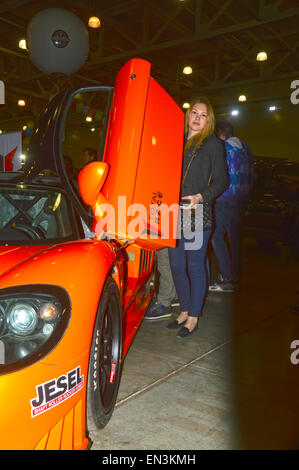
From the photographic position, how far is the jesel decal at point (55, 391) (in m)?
1.28

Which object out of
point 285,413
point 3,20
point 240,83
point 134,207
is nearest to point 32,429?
point 134,207

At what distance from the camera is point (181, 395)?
7.39 feet

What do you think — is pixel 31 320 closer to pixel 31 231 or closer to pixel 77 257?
pixel 77 257

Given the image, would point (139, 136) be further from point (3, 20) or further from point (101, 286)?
point (3, 20)

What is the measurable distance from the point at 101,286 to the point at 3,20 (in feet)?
34.6

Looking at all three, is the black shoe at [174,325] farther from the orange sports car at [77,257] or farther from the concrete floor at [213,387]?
the orange sports car at [77,257]

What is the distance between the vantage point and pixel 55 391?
1.34 meters

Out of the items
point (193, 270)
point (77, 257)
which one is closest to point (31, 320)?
point (77, 257)

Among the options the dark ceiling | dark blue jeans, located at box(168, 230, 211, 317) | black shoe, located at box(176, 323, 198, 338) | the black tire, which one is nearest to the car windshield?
the black tire

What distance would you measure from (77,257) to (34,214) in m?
0.90

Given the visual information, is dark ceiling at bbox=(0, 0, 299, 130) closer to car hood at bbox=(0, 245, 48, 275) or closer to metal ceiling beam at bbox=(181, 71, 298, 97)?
metal ceiling beam at bbox=(181, 71, 298, 97)

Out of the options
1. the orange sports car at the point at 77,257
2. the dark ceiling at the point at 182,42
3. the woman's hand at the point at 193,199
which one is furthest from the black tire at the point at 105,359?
the dark ceiling at the point at 182,42

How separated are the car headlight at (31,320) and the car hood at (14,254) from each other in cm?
16

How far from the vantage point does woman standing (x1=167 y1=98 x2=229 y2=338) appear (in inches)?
116
